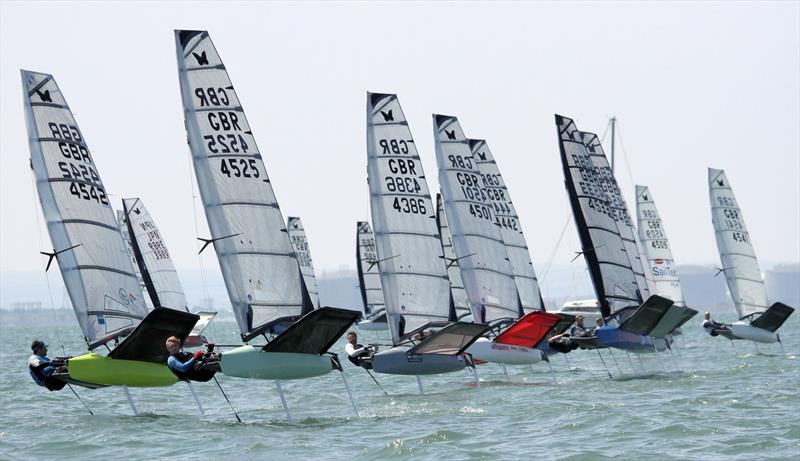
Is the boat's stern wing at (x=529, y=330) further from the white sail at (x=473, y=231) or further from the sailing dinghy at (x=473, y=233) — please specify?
the white sail at (x=473, y=231)

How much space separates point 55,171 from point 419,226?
7.23m

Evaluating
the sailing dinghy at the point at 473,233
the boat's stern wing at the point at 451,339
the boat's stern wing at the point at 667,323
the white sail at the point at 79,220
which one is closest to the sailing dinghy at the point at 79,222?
the white sail at the point at 79,220

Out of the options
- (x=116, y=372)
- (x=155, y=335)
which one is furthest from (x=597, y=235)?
(x=116, y=372)

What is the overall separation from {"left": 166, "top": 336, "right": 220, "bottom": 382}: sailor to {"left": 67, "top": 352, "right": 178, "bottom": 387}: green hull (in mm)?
495

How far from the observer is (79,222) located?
2077 centimetres

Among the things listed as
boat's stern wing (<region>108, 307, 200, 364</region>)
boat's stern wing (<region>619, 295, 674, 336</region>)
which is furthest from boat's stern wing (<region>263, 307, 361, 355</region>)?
boat's stern wing (<region>619, 295, 674, 336</region>)

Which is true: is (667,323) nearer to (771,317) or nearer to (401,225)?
(401,225)

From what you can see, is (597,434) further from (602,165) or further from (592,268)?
(602,165)

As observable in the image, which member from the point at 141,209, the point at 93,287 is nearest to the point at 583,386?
the point at 93,287

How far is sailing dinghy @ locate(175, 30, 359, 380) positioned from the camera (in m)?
20.9

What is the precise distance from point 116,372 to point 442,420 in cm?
448

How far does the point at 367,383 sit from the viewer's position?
26.9 metres

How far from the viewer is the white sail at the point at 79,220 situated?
20484mm

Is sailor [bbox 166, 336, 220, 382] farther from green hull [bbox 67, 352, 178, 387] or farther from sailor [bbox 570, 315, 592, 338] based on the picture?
sailor [bbox 570, 315, 592, 338]
